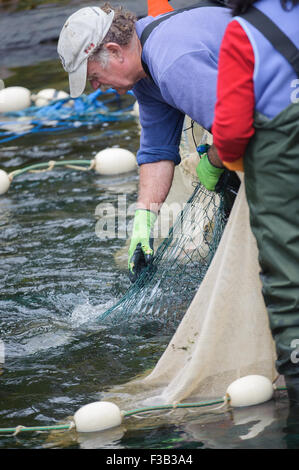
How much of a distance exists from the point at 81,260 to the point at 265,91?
273cm

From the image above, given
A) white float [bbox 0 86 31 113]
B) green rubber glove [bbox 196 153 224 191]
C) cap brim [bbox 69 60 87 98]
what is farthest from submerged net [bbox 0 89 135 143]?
green rubber glove [bbox 196 153 224 191]

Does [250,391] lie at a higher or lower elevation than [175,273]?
lower

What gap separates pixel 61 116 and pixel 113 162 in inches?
86.0

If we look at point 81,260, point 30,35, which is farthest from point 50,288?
point 30,35

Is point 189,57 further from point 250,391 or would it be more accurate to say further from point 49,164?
point 49,164

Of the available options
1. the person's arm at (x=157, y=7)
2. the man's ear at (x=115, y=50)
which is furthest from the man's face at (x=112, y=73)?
the person's arm at (x=157, y=7)

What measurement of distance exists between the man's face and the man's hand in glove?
1.80 ft

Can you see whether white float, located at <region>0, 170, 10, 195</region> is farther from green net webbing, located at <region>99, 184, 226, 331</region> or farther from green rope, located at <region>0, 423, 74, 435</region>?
green rope, located at <region>0, 423, 74, 435</region>

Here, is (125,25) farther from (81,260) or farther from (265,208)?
(81,260)

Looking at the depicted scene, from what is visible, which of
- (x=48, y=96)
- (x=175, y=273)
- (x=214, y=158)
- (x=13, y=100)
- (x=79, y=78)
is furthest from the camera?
(x=48, y=96)

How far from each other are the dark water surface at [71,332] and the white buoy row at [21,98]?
1.81 meters

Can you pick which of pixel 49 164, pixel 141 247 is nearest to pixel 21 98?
pixel 49 164

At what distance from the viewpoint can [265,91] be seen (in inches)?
97.0

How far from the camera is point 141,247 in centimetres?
379
